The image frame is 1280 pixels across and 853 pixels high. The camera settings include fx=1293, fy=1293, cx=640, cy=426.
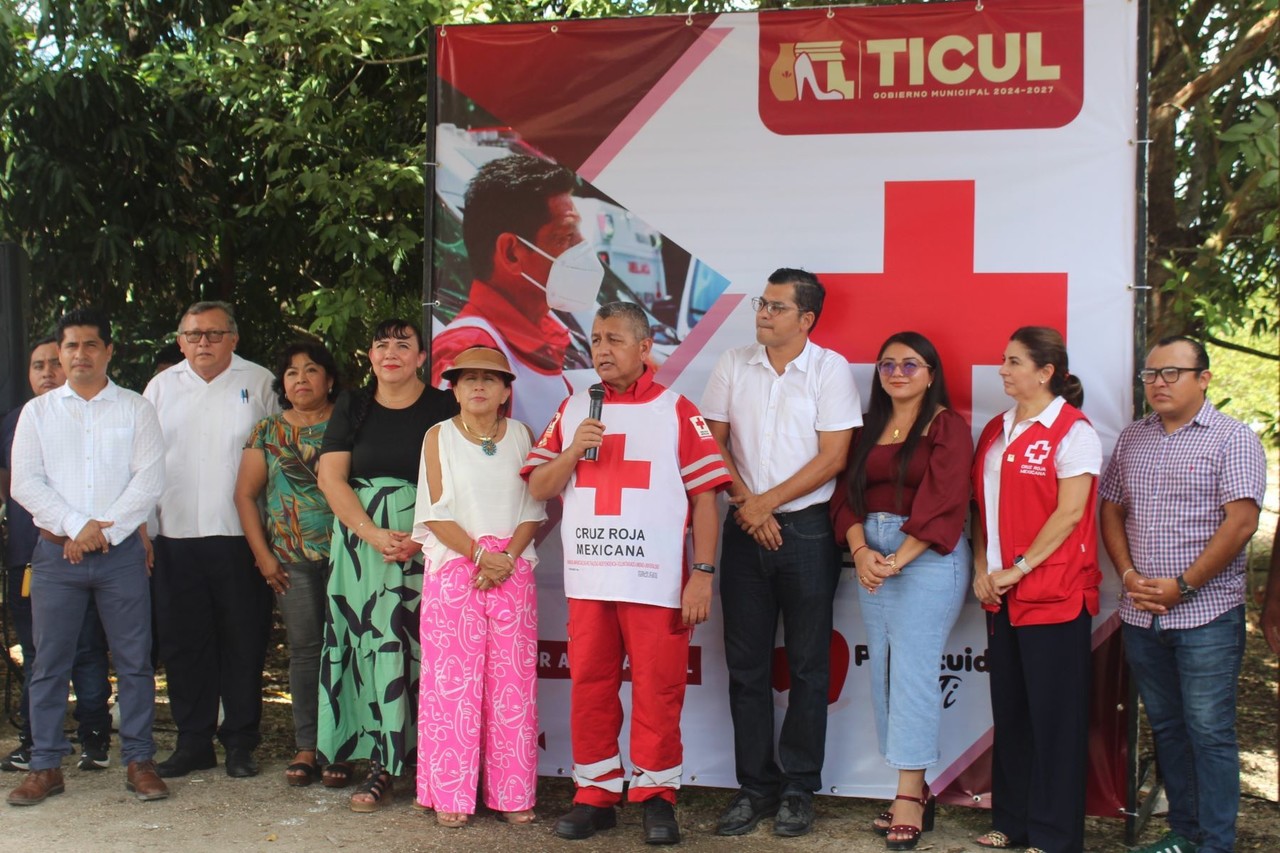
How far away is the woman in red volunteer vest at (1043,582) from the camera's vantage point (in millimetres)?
3463

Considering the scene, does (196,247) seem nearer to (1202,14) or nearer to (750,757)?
(750,757)

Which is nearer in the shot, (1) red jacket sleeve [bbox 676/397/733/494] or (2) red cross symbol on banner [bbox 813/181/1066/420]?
(1) red jacket sleeve [bbox 676/397/733/494]

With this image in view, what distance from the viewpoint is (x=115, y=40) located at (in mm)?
6000

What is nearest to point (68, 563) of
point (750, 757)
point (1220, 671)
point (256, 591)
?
point (256, 591)

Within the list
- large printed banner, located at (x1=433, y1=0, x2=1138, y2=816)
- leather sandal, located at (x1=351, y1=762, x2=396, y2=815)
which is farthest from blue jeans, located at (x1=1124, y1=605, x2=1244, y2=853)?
leather sandal, located at (x1=351, y1=762, x2=396, y2=815)

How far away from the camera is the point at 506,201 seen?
4.27 meters

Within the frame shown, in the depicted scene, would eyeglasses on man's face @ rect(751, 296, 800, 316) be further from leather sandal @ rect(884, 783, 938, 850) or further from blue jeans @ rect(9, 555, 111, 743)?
blue jeans @ rect(9, 555, 111, 743)

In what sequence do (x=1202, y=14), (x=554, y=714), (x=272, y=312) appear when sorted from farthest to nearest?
(x=272, y=312)
(x=1202, y=14)
(x=554, y=714)

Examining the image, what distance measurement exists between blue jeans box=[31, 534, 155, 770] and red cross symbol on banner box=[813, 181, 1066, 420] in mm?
2323

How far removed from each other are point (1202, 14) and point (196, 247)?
174 inches

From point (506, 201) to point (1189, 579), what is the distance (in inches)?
93.4

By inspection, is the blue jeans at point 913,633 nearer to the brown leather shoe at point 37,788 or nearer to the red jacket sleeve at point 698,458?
the red jacket sleeve at point 698,458

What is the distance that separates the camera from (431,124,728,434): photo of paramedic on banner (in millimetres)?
A: 4188

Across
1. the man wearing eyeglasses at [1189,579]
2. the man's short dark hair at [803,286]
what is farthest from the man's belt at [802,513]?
the man wearing eyeglasses at [1189,579]
